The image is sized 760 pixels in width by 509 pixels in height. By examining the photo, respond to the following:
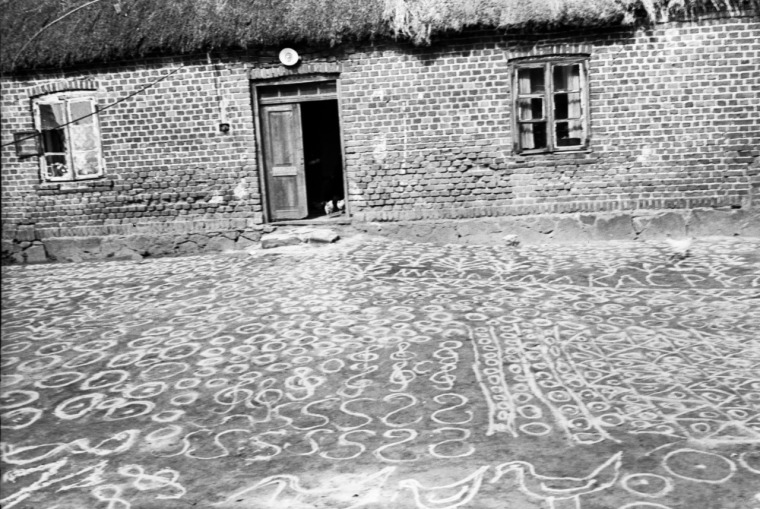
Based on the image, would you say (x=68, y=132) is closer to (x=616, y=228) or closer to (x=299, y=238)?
(x=299, y=238)

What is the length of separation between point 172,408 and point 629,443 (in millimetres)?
2965

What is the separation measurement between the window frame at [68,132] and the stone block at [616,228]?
7624 mm

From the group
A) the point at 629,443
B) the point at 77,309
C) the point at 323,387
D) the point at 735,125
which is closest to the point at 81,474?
the point at 323,387

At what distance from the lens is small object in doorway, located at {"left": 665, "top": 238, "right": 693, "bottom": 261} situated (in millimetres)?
8469

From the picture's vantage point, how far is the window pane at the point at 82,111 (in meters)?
10.4

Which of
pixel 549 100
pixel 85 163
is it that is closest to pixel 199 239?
pixel 85 163

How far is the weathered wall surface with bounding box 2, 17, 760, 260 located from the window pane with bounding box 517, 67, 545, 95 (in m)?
0.28

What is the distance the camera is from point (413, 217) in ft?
33.0

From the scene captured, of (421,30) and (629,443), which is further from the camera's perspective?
(421,30)

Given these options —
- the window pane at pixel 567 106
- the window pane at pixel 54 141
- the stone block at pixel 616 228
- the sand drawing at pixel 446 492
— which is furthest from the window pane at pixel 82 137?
the sand drawing at pixel 446 492

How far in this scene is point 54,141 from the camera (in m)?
10.6

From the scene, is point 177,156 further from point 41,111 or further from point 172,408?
point 172,408

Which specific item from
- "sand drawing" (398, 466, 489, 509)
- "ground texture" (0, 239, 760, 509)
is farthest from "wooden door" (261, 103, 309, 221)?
"sand drawing" (398, 466, 489, 509)

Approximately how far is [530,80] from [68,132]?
7.16m
